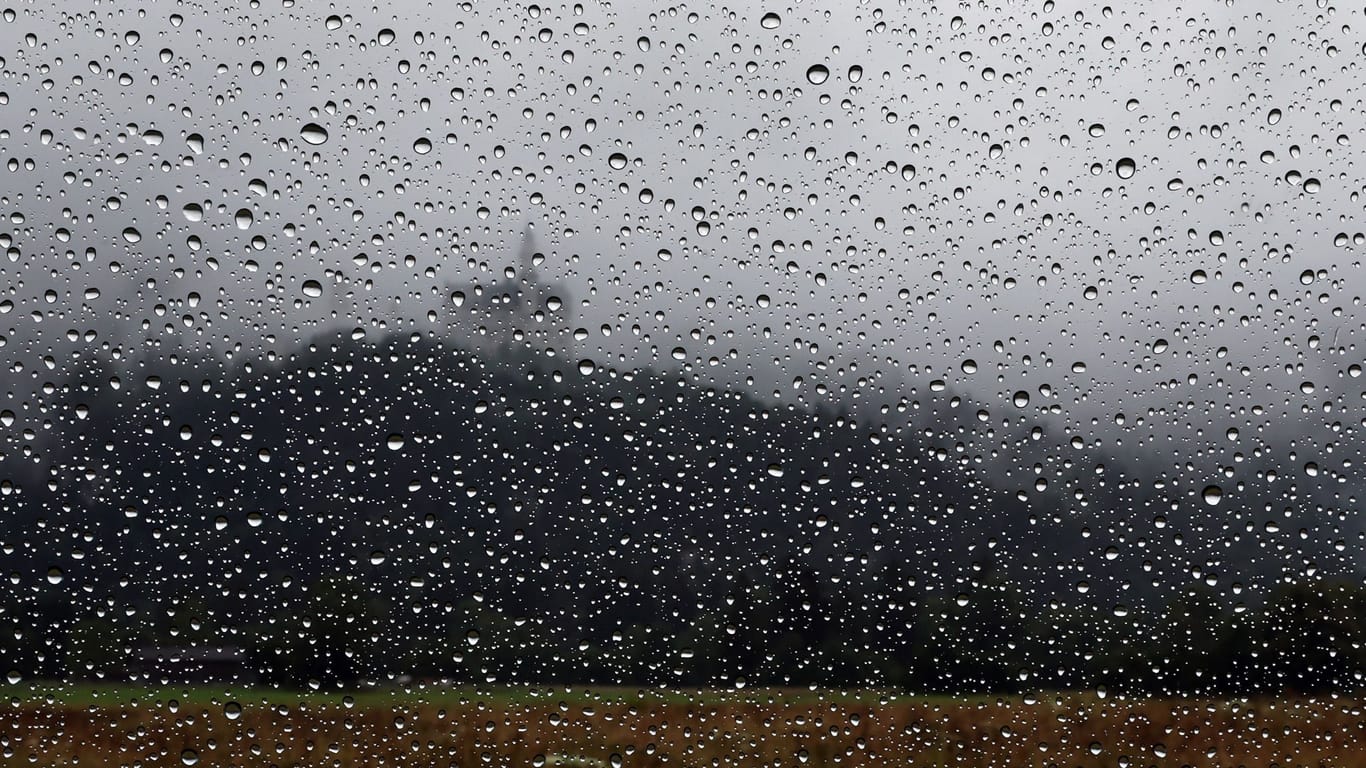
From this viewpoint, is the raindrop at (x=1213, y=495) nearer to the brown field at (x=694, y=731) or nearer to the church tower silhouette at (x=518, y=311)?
the brown field at (x=694, y=731)

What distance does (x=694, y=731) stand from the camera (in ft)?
4.45

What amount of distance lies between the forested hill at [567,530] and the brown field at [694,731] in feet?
0.17

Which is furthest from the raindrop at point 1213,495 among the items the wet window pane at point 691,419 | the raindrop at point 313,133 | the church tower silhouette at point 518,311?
the raindrop at point 313,133

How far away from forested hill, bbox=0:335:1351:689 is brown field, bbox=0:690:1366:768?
0.05 meters

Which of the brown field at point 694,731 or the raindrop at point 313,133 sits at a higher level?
the raindrop at point 313,133

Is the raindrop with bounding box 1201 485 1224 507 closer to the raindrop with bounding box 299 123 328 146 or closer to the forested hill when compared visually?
the forested hill

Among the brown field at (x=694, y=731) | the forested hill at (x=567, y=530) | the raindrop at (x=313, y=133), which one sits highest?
the raindrop at (x=313, y=133)

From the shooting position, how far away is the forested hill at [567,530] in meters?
1.32

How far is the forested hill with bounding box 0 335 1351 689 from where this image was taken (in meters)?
1.32

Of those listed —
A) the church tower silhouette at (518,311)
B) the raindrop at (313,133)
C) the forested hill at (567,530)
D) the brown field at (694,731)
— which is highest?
the raindrop at (313,133)

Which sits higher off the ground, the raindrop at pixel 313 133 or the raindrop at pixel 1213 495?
the raindrop at pixel 313 133

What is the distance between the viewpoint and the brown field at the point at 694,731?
1.33 metres

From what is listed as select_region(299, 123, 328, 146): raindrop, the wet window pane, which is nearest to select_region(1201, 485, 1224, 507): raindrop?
the wet window pane

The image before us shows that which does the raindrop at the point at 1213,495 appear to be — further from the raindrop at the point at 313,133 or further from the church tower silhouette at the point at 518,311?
the raindrop at the point at 313,133
